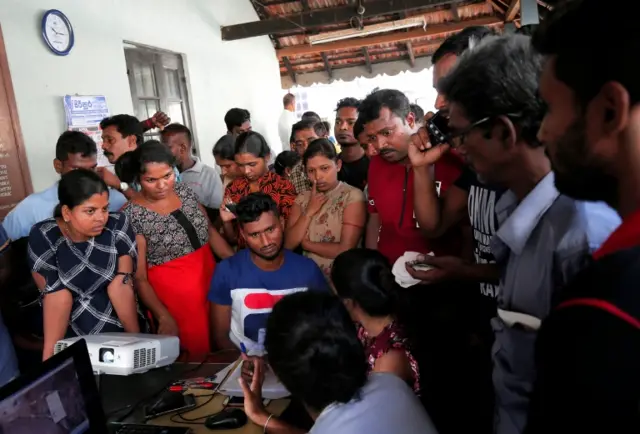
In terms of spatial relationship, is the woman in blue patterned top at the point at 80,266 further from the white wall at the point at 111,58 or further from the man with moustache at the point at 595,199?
the man with moustache at the point at 595,199

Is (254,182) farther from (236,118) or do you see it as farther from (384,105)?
(236,118)

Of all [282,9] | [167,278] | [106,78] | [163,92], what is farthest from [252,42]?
[167,278]

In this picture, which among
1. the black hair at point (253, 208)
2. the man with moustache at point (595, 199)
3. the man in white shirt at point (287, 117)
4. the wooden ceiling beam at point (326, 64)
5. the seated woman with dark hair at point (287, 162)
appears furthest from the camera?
the wooden ceiling beam at point (326, 64)

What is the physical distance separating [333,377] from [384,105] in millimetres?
1194

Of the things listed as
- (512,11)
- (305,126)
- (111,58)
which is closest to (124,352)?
(305,126)

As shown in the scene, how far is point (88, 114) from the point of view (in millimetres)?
3672

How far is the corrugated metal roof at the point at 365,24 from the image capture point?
7723 millimetres

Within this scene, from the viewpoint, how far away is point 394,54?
10.3 m

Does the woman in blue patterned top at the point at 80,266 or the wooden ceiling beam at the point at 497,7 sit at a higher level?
the wooden ceiling beam at the point at 497,7

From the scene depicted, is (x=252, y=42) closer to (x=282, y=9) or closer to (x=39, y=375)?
(x=282, y=9)

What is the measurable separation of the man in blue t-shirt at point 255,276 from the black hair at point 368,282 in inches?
13.5

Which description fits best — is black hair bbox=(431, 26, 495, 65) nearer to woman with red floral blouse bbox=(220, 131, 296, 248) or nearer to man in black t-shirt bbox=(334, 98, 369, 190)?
woman with red floral blouse bbox=(220, 131, 296, 248)

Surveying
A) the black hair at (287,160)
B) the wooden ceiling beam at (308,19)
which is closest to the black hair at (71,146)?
the black hair at (287,160)

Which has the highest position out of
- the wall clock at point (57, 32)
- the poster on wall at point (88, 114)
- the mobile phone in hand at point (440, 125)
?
the wall clock at point (57, 32)
